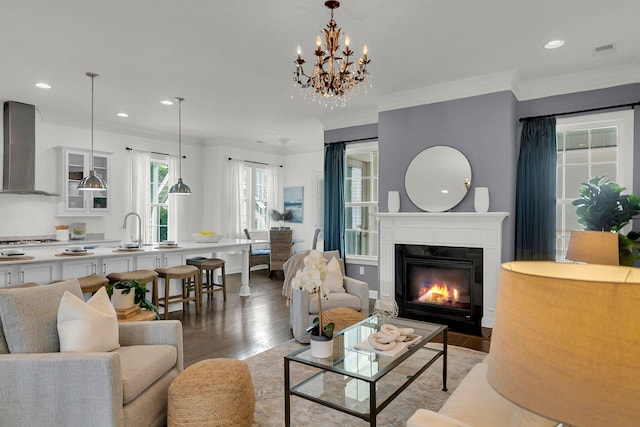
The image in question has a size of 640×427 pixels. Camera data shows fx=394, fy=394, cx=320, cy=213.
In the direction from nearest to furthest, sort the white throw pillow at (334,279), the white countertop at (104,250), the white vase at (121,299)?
the white vase at (121,299) < the white countertop at (104,250) < the white throw pillow at (334,279)

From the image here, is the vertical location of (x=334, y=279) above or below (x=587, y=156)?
below

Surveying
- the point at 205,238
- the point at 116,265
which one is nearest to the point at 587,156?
the point at 205,238

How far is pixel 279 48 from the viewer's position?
3770 millimetres

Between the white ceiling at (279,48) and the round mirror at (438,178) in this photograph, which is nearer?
→ the white ceiling at (279,48)

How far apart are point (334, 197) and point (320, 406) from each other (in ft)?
13.4

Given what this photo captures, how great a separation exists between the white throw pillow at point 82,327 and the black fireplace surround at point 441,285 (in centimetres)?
358

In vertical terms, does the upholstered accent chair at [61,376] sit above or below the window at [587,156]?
below

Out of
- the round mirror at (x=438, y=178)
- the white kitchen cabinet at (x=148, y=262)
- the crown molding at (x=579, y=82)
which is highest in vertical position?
the crown molding at (x=579, y=82)

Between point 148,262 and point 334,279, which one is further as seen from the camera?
point 148,262

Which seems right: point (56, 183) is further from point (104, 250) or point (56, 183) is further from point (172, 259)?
point (172, 259)

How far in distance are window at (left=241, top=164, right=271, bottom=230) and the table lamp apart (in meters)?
8.21

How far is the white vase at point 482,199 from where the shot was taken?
4496 mm

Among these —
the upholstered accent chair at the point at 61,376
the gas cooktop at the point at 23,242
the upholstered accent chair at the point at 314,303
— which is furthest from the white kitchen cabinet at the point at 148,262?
the upholstered accent chair at the point at 61,376

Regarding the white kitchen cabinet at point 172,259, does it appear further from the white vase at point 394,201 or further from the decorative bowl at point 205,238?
the white vase at point 394,201
